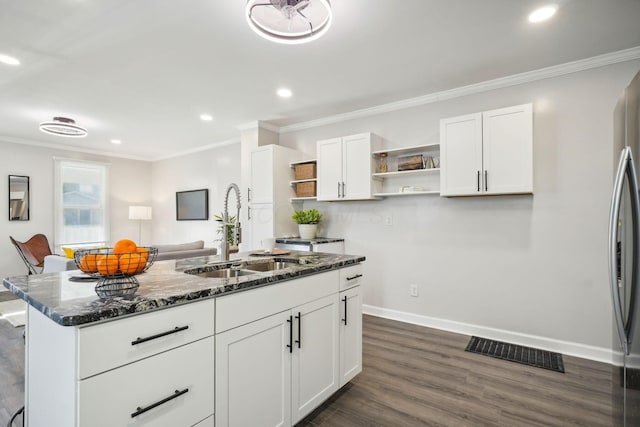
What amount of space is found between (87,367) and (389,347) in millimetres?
2593

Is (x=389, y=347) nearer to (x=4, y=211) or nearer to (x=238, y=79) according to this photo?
(x=238, y=79)

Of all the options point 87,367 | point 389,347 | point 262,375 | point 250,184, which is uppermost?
point 250,184

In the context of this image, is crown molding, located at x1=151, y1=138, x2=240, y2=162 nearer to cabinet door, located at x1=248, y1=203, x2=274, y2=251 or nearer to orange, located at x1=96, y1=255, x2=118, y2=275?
cabinet door, located at x1=248, y1=203, x2=274, y2=251

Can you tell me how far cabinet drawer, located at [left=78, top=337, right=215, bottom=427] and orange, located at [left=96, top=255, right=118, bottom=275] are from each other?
0.39m

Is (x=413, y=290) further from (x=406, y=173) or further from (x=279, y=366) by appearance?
(x=279, y=366)

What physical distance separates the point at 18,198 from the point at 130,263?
625 centimetres

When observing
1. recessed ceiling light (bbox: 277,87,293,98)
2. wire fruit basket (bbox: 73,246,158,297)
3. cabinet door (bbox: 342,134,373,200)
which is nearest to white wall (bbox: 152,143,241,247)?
recessed ceiling light (bbox: 277,87,293,98)

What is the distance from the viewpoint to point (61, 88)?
347 cm

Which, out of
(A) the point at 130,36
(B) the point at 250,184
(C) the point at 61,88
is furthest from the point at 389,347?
(C) the point at 61,88

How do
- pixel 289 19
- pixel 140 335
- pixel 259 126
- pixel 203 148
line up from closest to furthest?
pixel 140 335, pixel 289 19, pixel 259 126, pixel 203 148

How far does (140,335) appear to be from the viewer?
1.14 m

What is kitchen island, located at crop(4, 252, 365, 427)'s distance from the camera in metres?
1.05

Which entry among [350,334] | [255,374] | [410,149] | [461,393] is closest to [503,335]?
[461,393]

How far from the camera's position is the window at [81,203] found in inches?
241
